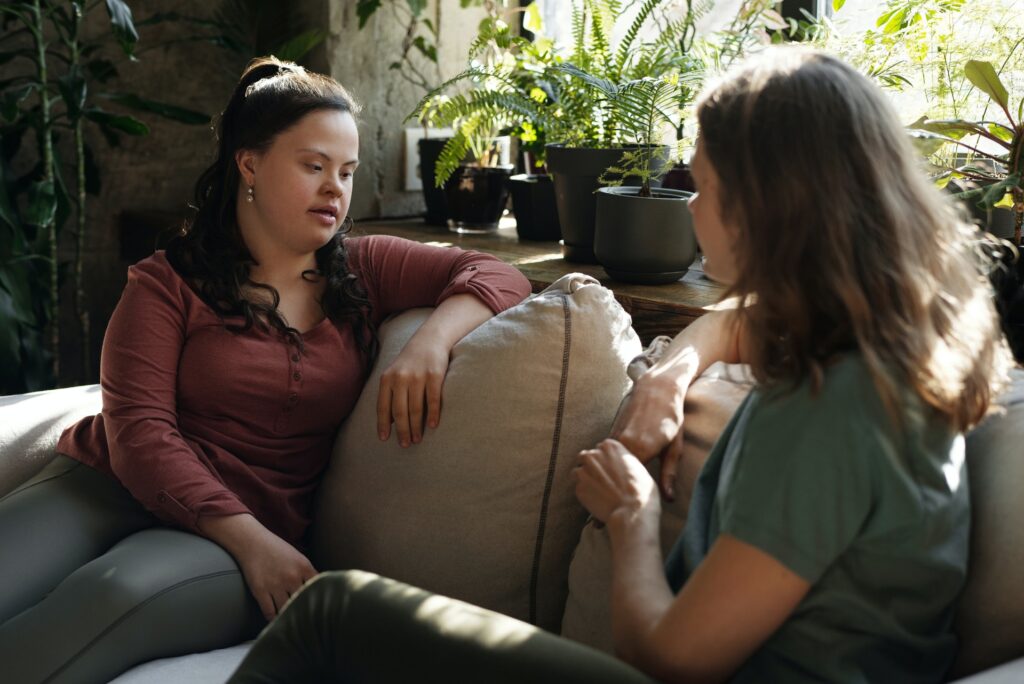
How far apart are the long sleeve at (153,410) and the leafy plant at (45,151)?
0.93 metres

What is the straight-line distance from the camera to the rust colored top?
4.60 ft

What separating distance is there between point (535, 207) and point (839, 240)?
1.38 m

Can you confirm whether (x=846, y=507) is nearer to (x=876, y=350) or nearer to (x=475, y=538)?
(x=876, y=350)

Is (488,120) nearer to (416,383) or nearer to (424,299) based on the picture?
(424,299)

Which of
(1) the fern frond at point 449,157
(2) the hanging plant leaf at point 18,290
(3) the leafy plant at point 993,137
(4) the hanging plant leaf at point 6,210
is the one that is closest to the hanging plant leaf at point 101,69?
(4) the hanging plant leaf at point 6,210

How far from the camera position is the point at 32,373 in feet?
7.83

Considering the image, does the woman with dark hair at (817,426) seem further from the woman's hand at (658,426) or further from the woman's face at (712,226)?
the woman's hand at (658,426)

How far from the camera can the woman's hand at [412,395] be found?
4.49 feet

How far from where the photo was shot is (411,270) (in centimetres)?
Answer: 164

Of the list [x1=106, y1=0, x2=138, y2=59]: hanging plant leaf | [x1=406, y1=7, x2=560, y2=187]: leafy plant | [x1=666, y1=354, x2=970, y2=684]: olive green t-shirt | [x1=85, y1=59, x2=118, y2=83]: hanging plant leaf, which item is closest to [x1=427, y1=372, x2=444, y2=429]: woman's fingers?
[x1=666, y1=354, x2=970, y2=684]: olive green t-shirt

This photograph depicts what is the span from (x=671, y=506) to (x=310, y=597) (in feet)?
1.41

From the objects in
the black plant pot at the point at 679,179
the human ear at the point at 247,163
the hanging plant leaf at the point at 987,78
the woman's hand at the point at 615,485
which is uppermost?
the hanging plant leaf at the point at 987,78

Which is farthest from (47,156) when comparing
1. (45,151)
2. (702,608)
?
(702,608)

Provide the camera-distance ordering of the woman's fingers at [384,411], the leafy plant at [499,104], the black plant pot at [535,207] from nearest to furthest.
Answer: the woman's fingers at [384,411] → the leafy plant at [499,104] → the black plant pot at [535,207]
